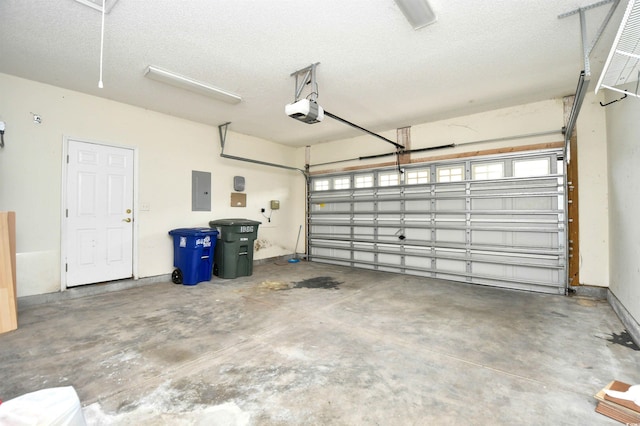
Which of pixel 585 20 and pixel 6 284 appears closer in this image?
pixel 585 20

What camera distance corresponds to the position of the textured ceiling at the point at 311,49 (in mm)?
2541

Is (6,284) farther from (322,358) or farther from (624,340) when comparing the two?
(624,340)

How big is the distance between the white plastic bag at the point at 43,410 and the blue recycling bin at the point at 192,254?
12.7ft

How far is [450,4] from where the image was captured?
8.11 feet

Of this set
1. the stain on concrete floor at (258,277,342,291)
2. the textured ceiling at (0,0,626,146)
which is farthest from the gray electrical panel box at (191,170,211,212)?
the stain on concrete floor at (258,277,342,291)

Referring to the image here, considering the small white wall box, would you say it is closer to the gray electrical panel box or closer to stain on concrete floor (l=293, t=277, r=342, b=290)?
the gray electrical panel box

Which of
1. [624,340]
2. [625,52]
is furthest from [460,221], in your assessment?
[625,52]

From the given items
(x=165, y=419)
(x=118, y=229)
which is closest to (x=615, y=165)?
(x=165, y=419)

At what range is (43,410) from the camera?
3.48ft

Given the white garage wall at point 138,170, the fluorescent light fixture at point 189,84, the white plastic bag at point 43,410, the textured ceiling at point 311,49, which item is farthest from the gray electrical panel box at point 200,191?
the white plastic bag at point 43,410

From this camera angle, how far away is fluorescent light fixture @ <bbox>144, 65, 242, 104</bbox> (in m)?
3.59

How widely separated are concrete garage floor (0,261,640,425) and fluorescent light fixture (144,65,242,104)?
9.83 feet

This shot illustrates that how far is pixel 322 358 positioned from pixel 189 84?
12.4 ft

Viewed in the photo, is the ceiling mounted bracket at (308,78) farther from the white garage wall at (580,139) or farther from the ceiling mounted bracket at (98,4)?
the white garage wall at (580,139)
